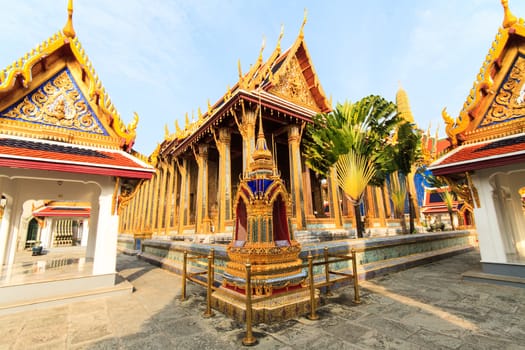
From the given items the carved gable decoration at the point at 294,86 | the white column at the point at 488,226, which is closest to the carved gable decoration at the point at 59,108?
the carved gable decoration at the point at 294,86

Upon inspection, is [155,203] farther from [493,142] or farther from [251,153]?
[493,142]

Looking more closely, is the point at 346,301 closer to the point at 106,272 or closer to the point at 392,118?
the point at 106,272

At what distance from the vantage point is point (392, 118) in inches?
334

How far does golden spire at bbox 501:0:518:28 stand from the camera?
5812 millimetres

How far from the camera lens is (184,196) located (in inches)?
584

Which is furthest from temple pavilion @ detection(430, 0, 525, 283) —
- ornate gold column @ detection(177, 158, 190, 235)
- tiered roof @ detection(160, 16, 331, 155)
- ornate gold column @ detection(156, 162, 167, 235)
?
ornate gold column @ detection(156, 162, 167, 235)

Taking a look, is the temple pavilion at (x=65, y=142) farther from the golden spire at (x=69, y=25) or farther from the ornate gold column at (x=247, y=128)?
the ornate gold column at (x=247, y=128)

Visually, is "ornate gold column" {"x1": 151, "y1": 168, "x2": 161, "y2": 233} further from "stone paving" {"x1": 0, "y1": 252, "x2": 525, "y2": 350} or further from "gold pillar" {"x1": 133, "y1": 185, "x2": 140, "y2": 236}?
"stone paving" {"x1": 0, "y1": 252, "x2": 525, "y2": 350}

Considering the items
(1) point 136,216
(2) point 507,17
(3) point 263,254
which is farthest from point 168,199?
(2) point 507,17

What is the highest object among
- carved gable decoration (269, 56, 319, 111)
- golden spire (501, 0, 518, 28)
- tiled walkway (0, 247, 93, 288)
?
carved gable decoration (269, 56, 319, 111)

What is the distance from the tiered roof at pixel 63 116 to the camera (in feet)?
15.8

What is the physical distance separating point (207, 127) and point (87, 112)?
5.55 meters

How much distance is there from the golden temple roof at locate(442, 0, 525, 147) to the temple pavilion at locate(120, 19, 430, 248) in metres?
5.10

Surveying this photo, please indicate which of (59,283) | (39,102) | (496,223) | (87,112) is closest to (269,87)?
(87,112)
